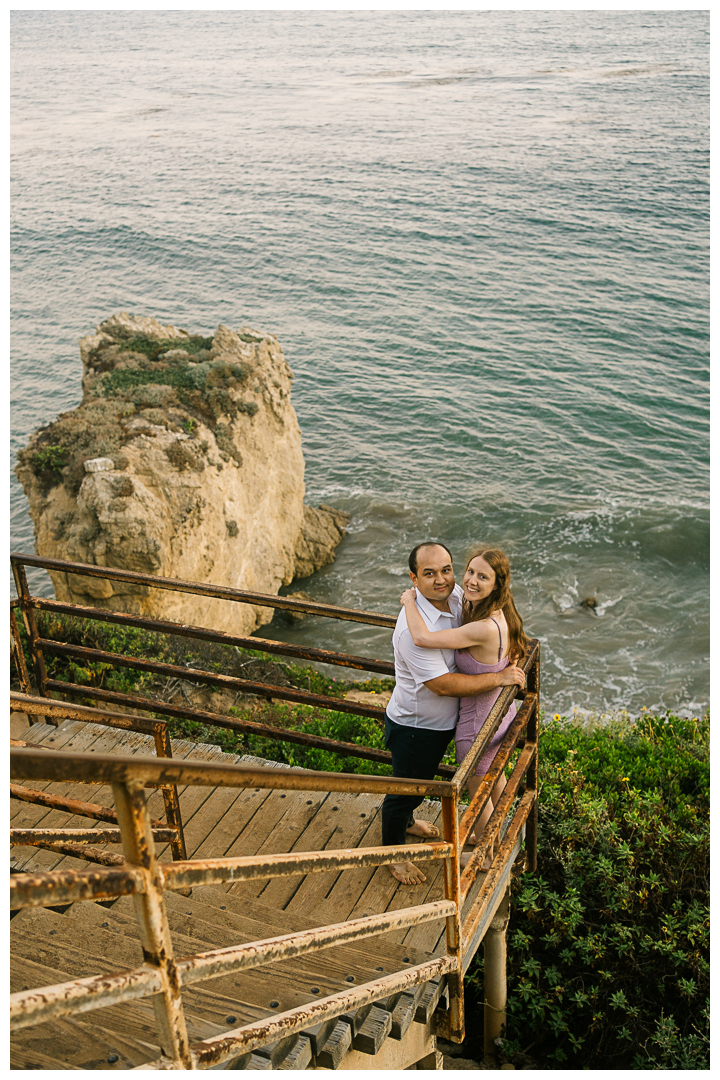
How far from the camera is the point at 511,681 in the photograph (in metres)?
3.75

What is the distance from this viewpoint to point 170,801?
362 centimetres

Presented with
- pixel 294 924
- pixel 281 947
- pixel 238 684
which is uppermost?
pixel 281 947

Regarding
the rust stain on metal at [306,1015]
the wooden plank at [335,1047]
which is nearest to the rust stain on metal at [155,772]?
the rust stain on metal at [306,1015]

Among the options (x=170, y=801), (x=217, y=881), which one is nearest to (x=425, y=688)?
(x=170, y=801)

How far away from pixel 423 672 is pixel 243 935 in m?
1.41

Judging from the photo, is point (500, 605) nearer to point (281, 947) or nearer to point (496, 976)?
point (281, 947)

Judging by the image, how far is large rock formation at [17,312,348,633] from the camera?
1276 cm

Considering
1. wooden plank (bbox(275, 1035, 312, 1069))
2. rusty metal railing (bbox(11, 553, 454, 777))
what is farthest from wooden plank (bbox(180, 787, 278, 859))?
wooden plank (bbox(275, 1035, 312, 1069))

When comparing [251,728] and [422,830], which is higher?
[251,728]

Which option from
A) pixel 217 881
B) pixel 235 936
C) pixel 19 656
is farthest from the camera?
pixel 19 656

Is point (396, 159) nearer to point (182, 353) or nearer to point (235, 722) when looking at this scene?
point (182, 353)

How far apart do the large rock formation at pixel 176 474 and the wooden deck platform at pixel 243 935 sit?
7671 millimetres
